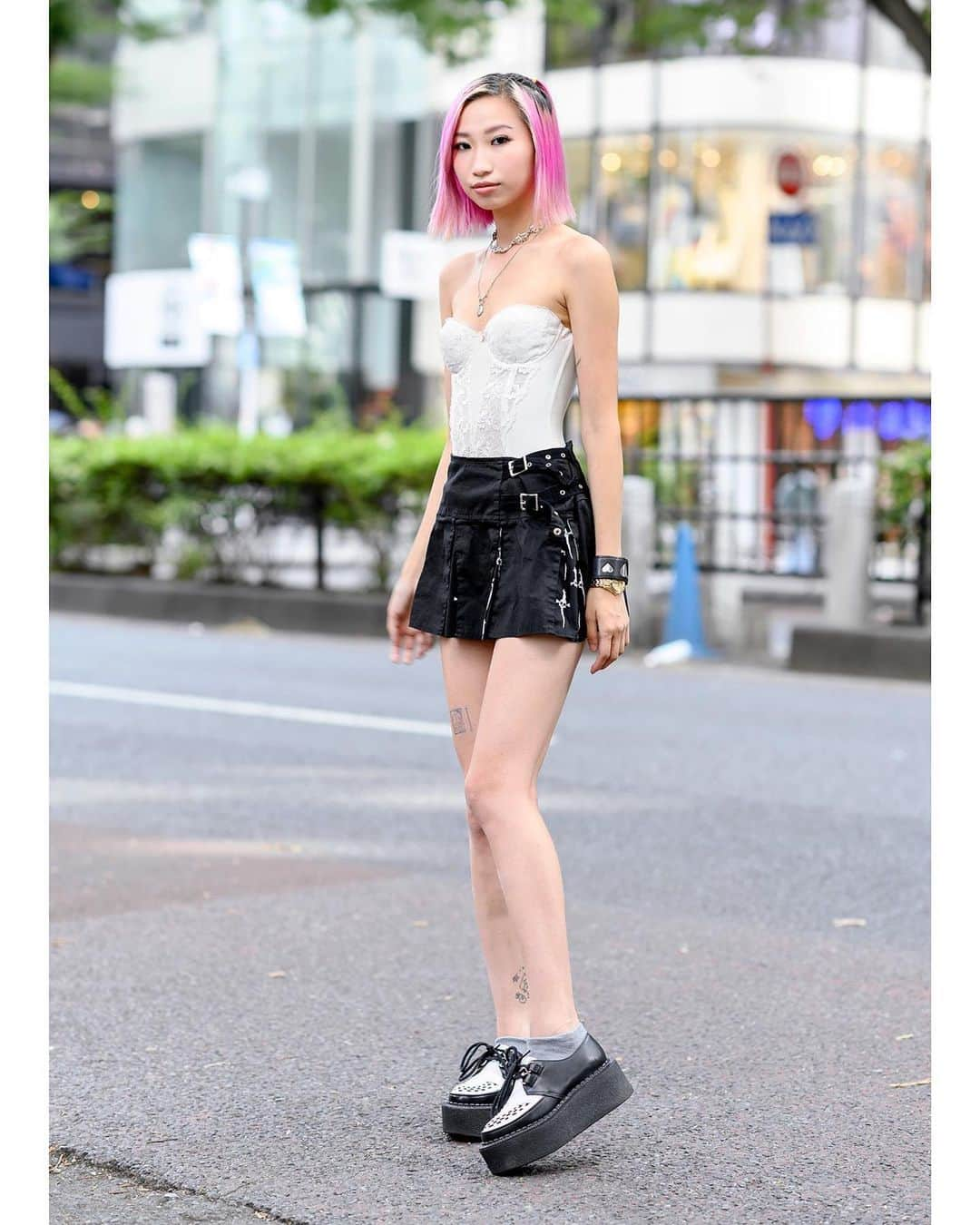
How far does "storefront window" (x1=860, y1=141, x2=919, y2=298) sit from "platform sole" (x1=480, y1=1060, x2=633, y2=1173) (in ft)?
108

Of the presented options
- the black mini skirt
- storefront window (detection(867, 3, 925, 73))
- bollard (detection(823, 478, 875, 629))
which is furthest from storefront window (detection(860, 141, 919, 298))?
the black mini skirt

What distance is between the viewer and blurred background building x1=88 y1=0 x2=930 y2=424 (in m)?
34.6

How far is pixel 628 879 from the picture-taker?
20.9 ft

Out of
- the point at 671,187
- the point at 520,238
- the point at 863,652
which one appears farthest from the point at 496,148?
the point at 671,187

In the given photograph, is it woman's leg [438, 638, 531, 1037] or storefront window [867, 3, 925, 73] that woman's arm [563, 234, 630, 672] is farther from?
storefront window [867, 3, 925, 73]

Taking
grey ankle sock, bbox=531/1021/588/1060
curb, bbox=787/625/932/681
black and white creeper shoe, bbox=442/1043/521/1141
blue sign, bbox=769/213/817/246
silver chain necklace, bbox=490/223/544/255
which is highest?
blue sign, bbox=769/213/817/246

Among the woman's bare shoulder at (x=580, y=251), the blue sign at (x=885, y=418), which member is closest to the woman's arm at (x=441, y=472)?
the woman's bare shoulder at (x=580, y=251)

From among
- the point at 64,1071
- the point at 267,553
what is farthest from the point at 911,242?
the point at 64,1071

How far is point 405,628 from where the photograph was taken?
3.92 meters

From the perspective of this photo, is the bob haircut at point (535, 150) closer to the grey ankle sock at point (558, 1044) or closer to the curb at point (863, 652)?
the grey ankle sock at point (558, 1044)
